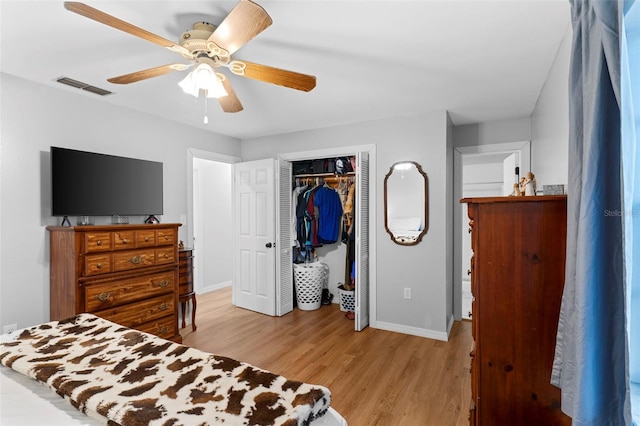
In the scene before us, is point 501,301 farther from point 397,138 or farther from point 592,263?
point 397,138

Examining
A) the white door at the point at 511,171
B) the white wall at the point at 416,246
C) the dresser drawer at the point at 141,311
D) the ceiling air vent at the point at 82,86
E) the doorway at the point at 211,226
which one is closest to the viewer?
the ceiling air vent at the point at 82,86

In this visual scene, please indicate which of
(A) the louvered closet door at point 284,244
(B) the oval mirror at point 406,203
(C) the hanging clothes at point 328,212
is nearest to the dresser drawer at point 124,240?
(A) the louvered closet door at point 284,244

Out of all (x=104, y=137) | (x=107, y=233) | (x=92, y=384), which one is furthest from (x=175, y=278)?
(x=92, y=384)

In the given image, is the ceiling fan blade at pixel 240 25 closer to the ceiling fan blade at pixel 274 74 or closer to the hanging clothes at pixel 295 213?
the ceiling fan blade at pixel 274 74

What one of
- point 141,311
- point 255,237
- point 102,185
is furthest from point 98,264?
point 255,237

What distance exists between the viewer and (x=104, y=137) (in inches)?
116

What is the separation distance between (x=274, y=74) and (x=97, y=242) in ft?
6.44

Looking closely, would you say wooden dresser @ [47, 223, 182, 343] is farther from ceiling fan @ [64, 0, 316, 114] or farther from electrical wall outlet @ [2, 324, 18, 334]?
ceiling fan @ [64, 0, 316, 114]

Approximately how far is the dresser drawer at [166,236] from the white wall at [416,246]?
2.13m

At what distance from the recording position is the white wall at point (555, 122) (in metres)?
1.82

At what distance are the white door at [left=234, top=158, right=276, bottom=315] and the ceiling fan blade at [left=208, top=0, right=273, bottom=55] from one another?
7.84ft

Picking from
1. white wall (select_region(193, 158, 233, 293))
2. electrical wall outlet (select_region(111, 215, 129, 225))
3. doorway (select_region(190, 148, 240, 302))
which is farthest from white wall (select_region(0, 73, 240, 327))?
white wall (select_region(193, 158, 233, 293))

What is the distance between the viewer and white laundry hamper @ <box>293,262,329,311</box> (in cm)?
426

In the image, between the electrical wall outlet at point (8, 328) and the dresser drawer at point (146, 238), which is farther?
the dresser drawer at point (146, 238)
